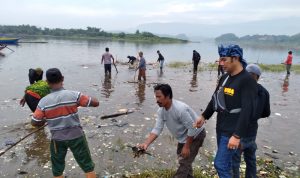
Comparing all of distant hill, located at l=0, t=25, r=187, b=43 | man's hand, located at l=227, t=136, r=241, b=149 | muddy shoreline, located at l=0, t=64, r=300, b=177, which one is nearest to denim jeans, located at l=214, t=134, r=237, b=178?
man's hand, located at l=227, t=136, r=241, b=149

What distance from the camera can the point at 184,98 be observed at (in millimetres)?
12586

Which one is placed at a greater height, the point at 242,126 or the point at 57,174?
the point at 242,126

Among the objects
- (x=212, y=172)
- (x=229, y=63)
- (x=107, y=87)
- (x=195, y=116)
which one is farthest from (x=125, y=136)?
(x=107, y=87)

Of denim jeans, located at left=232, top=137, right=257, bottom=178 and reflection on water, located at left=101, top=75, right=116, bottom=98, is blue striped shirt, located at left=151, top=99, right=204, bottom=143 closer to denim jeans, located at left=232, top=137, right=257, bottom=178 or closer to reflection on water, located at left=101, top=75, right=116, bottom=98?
denim jeans, located at left=232, top=137, right=257, bottom=178

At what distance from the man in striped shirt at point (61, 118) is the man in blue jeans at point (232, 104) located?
174 centimetres

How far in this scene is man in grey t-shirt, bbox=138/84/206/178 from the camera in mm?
4007

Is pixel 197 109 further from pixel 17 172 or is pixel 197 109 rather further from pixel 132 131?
pixel 17 172

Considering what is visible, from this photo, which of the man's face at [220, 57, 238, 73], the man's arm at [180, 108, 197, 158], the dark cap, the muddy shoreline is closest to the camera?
the man's face at [220, 57, 238, 73]

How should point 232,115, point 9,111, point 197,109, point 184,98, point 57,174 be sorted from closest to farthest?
point 232,115 < point 57,174 < point 9,111 < point 197,109 < point 184,98

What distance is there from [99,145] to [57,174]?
2.42 metres

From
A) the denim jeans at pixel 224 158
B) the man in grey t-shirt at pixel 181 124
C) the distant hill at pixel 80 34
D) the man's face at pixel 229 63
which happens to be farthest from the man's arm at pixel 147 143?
the distant hill at pixel 80 34

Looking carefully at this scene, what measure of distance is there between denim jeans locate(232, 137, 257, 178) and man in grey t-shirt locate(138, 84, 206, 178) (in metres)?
0.63

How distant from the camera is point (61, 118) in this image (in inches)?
159

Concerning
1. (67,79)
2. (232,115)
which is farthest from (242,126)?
(67,79)
